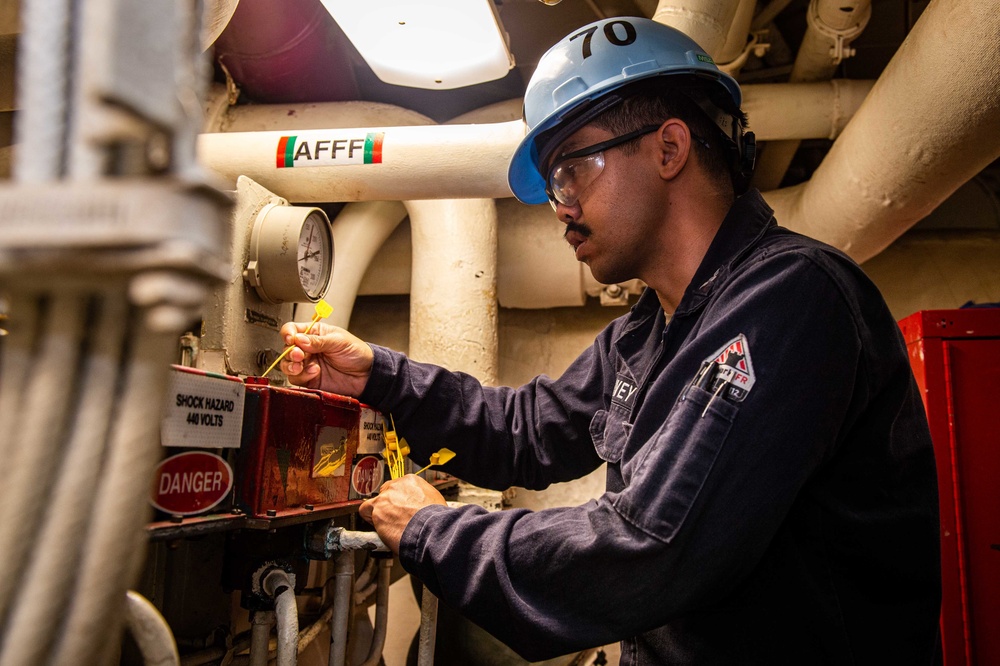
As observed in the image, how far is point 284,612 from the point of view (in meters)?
0.89

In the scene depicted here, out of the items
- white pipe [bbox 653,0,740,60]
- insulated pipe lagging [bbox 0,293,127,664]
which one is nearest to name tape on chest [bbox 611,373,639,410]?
white pipe [bbox 653,0,740,60]

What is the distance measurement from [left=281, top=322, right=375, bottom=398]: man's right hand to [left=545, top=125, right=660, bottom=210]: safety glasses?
48 cm

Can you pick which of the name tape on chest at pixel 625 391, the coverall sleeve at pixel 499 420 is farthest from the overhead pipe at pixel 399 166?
Result: the name tape on chest at pixel 625 391

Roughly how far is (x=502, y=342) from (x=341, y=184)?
121cm

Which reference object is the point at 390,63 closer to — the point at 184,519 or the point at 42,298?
the point at 184,519

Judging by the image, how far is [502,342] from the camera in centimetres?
259

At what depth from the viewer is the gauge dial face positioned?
1.29 m

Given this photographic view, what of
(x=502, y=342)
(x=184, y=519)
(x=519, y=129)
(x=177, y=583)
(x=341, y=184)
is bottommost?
(x=177, y=583)

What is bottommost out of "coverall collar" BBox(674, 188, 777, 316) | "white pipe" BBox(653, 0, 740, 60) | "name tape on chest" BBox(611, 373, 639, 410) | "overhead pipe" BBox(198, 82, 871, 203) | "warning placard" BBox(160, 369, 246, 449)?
"warning placard" BBox(160, 369, 246, 449)

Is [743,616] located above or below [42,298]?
below

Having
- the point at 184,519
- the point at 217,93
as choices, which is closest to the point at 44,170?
the point at 184,519

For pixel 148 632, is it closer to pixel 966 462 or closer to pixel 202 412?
pixel 202 412

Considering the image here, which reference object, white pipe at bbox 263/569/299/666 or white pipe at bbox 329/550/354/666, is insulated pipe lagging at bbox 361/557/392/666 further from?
white pipe at bbox 263/569/299/666

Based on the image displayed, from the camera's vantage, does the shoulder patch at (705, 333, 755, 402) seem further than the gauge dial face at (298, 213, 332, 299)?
No
